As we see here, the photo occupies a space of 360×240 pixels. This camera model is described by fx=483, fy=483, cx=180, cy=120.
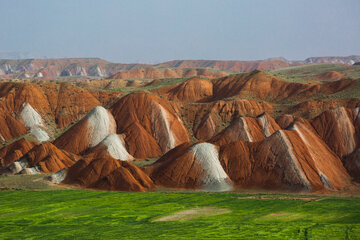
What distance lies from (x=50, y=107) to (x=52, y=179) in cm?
5070

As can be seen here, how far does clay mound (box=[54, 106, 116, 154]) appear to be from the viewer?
3836 inches

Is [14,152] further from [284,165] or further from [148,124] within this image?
[284,165]

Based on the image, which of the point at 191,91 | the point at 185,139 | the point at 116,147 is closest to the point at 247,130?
the point at 185,139

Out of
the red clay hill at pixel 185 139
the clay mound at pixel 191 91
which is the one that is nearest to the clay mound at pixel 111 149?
the red clay hill at pixel 185 139

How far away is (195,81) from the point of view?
160 metres

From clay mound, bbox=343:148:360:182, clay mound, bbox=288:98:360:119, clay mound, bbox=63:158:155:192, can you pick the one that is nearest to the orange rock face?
clay mound, bbox=63:158:155:192

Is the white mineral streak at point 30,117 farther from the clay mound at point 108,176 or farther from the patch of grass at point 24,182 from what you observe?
the clay mound at point 108,176

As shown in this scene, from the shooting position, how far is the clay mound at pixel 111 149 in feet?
296

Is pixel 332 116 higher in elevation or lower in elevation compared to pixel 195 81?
lower

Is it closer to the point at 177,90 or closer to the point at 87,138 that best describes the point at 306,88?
the point at 177,90

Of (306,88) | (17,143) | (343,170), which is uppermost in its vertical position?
(306,88)

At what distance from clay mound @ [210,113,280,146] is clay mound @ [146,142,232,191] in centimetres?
1324

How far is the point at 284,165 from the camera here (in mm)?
70688

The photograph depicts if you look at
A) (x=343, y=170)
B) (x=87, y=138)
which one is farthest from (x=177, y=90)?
(x=343, y=170)
